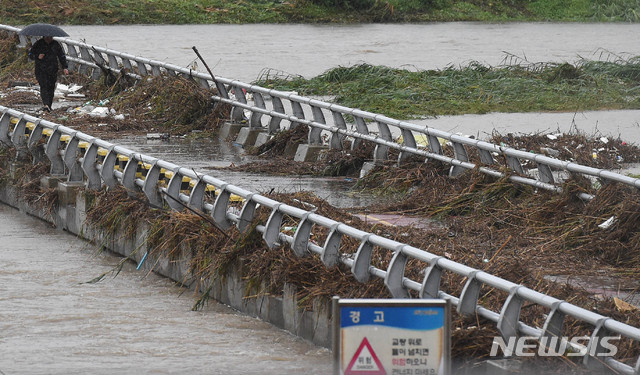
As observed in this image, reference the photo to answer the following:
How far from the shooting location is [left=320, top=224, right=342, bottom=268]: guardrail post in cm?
1178

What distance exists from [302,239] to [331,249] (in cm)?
60

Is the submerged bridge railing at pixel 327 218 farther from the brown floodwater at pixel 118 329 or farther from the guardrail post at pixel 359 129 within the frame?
the brown floodwater at pixel 118 329

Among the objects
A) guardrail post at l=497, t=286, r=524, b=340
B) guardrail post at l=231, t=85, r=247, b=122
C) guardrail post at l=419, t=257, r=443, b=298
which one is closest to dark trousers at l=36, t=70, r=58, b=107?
guardrail post at l=231, t=85, r=247, b=122

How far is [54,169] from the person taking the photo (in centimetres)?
1880

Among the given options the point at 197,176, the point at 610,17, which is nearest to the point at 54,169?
the point at 197,176

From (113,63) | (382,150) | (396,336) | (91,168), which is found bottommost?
(113,63)

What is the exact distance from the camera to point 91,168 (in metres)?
17.4

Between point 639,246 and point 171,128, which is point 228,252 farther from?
point 171,128

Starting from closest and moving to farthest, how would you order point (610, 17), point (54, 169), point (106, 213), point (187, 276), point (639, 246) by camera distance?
point (639, 246) < point (187, 276) < point (106, 213) < point (54, 169) < point (610, 17)

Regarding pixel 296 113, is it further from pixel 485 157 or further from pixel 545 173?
pixel 545 173

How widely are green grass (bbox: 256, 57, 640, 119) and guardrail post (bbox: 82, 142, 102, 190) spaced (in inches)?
459

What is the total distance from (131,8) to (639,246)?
4760cm

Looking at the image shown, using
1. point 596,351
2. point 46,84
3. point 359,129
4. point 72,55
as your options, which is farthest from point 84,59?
point 596,351

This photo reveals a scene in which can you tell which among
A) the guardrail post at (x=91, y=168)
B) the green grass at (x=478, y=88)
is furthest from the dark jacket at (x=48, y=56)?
the guardrail post at (x=91, y=168)
